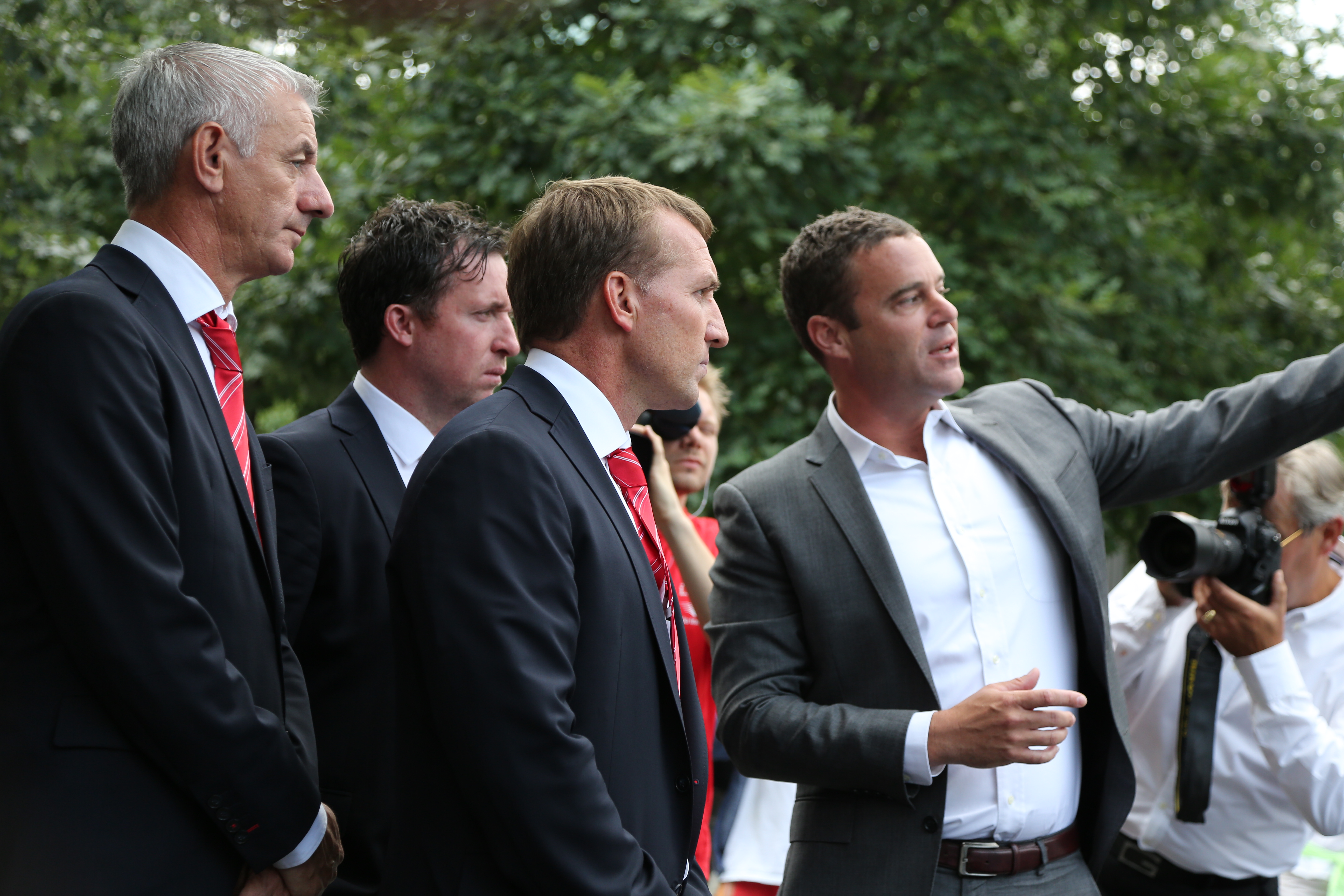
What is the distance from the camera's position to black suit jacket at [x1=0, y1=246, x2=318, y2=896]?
1562 mm

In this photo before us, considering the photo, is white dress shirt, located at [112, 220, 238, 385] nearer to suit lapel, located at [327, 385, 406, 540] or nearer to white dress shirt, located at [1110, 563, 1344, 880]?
suit lapel, located at [327, 385, 406, 540]

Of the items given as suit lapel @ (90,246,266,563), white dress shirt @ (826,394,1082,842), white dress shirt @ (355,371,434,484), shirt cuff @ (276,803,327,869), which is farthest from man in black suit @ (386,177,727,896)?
white dress shirt @ (826,394,1082,842)

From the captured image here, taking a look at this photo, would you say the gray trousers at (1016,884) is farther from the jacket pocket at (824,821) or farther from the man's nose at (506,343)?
the man's nose at (506,343)

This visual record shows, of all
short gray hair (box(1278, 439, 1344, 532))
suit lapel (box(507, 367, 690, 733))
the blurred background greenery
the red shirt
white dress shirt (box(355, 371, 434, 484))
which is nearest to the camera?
suit lapel (box(507, 367, 690, 733))

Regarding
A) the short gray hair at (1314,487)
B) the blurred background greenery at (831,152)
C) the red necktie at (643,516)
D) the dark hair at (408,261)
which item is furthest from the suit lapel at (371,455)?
the blurred background greenery at (831,152)

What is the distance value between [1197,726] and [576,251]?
219 cm

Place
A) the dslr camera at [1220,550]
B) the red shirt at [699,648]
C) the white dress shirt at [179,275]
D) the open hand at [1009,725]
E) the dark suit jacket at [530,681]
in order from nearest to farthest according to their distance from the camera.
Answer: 1. the dark suit jacket at [530,681]
2. the white dress shirt at [179,275]
3. the open hand at [1009,725]
4. the dslr camera at [1220,550]
5. the red shirt at [699,648]

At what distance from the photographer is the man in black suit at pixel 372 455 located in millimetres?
2229

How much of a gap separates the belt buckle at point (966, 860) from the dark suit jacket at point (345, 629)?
3.77ft

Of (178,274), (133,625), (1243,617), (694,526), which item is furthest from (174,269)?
(1243,617)

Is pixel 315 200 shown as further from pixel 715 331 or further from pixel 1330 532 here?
pixel 1330 532

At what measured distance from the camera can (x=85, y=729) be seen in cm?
159

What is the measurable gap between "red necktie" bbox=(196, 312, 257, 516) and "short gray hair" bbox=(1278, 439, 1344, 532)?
2.63 metres

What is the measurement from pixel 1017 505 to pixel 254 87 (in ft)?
5.89
